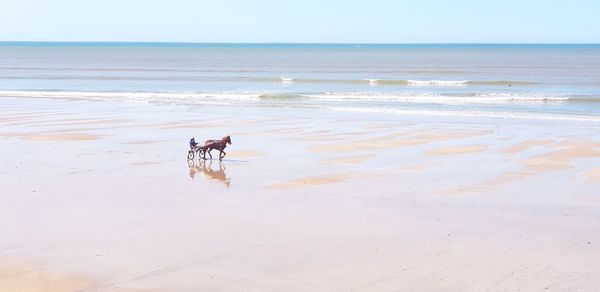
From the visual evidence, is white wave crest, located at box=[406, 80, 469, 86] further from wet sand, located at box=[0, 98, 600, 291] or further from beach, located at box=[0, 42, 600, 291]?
wet sand, located at box=[0, 98, 600, 291]

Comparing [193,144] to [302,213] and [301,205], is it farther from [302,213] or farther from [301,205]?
[302,213]

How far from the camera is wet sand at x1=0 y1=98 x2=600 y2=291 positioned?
9570mm

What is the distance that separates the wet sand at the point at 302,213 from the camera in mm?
9570

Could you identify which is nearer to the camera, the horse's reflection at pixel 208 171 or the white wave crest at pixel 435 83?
the horse's reflection at pixel 208 171

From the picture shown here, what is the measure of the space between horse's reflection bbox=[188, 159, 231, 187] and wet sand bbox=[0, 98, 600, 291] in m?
0.06

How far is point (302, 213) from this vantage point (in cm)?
1266

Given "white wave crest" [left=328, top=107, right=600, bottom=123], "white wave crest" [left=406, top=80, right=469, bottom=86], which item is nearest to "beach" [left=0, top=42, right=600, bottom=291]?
"white wave crest" [left=328, top=107, right=600, bottom=123]

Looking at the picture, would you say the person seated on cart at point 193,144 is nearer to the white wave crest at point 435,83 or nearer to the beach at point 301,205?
the beach at point 301,205

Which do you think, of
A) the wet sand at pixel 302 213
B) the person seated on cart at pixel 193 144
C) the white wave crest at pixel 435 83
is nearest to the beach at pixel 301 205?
the wet sand at pixel 302 213

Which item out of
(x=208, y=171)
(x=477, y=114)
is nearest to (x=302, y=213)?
(x=208, y=171)

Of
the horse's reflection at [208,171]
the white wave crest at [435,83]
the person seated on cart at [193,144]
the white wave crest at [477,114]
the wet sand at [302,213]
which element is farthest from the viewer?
the white wave crest at [435,83]

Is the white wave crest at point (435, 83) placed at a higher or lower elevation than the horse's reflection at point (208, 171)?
lower

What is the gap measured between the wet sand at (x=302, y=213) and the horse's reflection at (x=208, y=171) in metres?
0.06

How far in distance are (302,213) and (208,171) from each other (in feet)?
14.5
